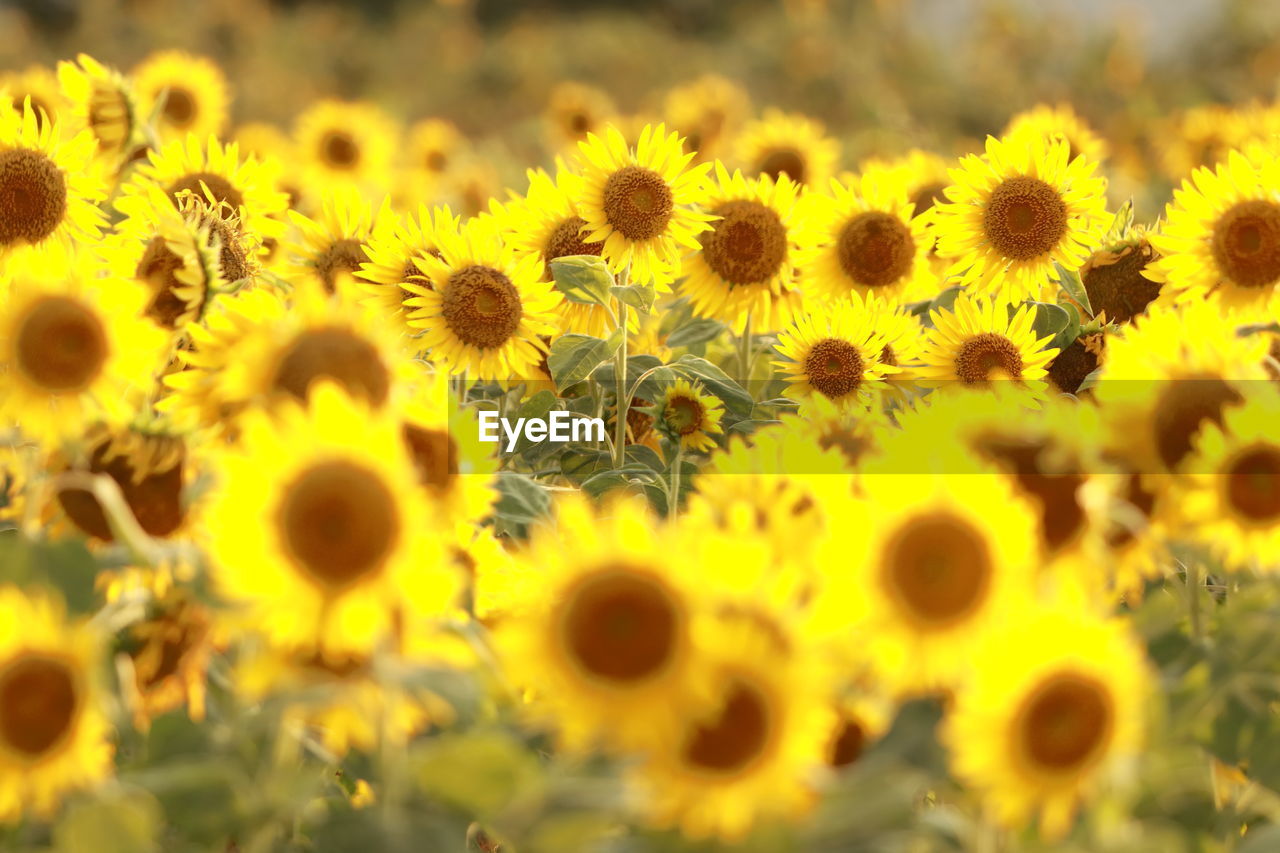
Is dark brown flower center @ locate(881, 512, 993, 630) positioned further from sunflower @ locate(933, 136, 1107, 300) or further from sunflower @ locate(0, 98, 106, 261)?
sunflower @ locate(0, 98, 106, 261)

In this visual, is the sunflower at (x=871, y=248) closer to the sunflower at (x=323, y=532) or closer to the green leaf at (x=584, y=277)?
the green leaf at (x=584, y=277)

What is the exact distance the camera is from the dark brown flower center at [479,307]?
1.72 meters

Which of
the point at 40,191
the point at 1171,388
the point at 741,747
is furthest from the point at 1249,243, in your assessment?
the point at 40,191

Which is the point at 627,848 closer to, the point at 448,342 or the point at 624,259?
the point at 448,342

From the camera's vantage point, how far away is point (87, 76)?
228 cm

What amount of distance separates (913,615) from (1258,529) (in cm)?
32

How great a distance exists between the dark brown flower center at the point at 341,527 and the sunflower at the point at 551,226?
1.13 meters

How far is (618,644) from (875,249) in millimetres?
1373

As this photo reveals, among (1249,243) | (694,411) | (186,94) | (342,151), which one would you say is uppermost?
(342,151)

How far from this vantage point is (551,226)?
6.40 ft

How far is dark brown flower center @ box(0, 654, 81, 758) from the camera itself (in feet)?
2.65

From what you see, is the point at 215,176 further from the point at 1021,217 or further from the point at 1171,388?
the point at 1171,388

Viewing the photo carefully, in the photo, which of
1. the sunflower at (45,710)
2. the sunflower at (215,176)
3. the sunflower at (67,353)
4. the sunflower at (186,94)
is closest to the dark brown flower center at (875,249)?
the sunflower at (215,176)

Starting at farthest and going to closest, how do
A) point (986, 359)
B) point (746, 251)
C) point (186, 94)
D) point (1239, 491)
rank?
point (186, 94)
point (746, 251)
point (986, 359)
point (1239, 491)
